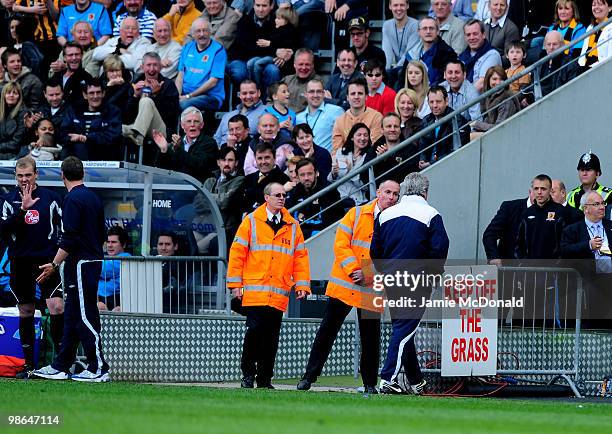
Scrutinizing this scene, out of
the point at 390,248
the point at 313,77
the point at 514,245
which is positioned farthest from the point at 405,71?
the point at 390,248

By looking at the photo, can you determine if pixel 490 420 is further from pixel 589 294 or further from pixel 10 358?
pixel 10 358

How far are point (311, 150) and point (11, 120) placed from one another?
5.63 metres

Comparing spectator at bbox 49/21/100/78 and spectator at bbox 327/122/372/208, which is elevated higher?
spectator at bbox 49/21/100/78

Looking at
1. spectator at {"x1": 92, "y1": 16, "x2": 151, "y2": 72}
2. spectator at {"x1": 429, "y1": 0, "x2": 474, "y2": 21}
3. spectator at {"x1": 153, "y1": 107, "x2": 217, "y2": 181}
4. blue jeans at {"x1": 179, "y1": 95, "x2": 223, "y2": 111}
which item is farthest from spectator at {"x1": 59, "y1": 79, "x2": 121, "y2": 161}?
spectator at {"x1": 429, "y1": 0, "x2": 474, "y2": 21}

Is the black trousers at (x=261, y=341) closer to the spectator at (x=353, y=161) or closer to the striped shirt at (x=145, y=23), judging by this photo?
the spectator at (x=353, y=161)

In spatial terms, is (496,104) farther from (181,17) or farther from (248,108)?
(181,17)

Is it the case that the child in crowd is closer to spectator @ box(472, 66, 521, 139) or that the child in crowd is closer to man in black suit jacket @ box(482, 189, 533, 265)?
spectator @ box(472, 66, 521, 139)

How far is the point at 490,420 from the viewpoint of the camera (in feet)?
36.2

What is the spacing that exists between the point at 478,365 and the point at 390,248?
5.48ft

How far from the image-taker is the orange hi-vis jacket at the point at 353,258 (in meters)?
14.9

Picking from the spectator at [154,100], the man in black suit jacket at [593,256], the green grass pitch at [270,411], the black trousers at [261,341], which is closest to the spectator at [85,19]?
the spectator at [154,100]

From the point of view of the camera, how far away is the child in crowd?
18.5 metres

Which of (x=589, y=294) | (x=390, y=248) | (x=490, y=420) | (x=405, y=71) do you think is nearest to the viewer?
(x=490, y=420)

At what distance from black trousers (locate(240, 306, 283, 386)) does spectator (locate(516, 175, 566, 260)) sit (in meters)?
3.27
